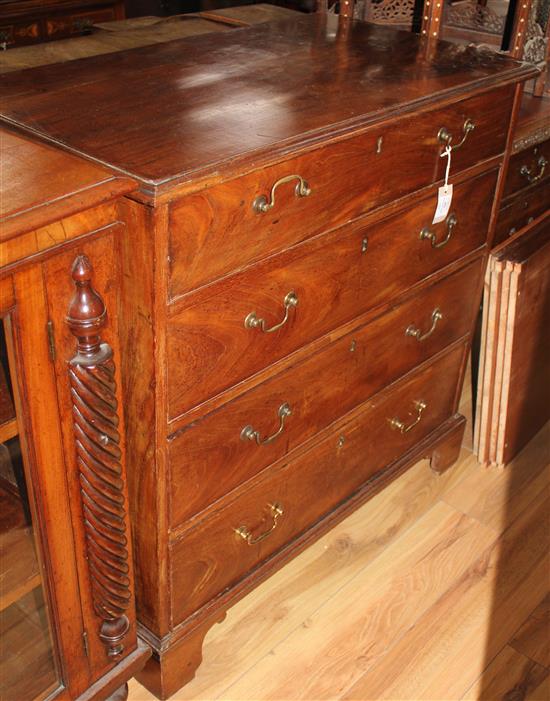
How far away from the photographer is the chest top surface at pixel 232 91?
52.3 inches

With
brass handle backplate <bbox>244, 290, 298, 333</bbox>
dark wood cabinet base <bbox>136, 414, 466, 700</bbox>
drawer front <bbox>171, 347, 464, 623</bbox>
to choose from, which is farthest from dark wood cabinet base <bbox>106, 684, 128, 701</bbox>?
brass handle backplate <bbox>244, 290, 298, 333</bbox>

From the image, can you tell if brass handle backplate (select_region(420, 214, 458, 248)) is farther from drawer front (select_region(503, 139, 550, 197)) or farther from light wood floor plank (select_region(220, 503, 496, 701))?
light wood floor plank (select_region(220, 503, 496, 701))

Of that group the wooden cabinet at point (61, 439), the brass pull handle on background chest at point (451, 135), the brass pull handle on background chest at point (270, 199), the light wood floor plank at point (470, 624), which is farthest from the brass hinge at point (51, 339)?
the light wood floor plank at point (470, 624)

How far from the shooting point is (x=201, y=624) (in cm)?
177

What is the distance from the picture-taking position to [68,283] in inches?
47.0

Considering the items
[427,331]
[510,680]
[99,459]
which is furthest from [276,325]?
[510,680]

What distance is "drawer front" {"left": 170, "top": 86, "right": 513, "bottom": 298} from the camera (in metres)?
1.32

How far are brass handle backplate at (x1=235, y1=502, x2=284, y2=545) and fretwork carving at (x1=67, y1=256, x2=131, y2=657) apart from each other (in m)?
0.30

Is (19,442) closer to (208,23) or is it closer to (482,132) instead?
(482,132)

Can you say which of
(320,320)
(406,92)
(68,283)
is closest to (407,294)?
(320,320)

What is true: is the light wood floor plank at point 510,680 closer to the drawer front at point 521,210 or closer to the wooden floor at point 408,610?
the wooden floor at point 408,610

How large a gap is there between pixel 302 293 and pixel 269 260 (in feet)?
0.50

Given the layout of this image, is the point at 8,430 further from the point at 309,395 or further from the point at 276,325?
the point at 309,395

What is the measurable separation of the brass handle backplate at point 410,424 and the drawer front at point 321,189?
25.3 inches
